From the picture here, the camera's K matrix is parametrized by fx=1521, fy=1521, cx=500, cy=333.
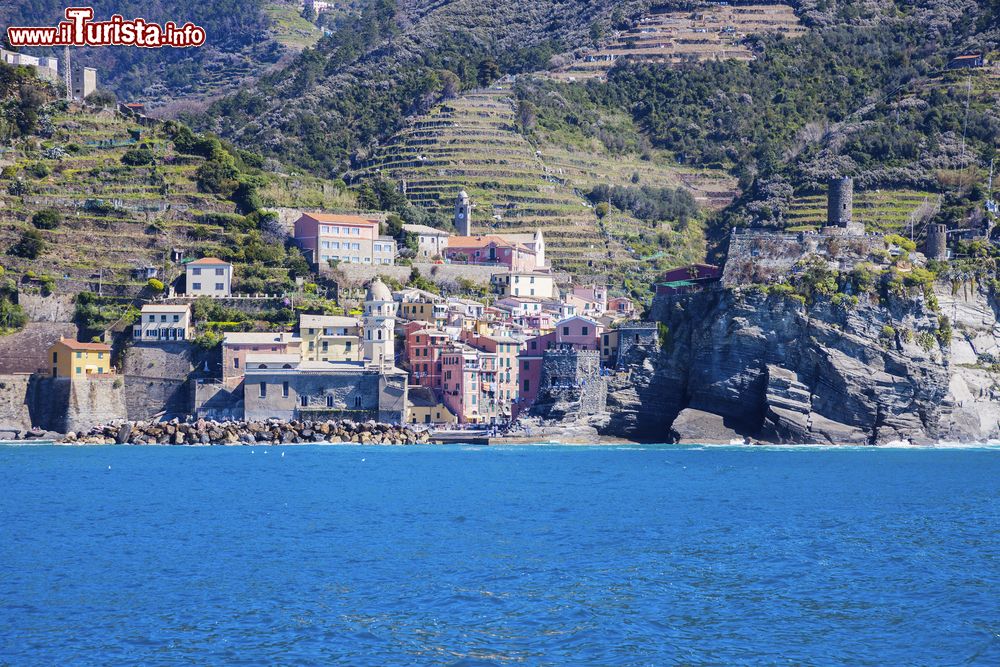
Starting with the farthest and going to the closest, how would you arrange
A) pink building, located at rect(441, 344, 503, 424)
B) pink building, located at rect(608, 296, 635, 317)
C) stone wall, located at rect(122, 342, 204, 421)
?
pink building, located at rect(608, 296, 635, 317) → pink building, located at rect(441, 344, 503, 424) → stone wall, located at rect(122, 342, 204, 421)

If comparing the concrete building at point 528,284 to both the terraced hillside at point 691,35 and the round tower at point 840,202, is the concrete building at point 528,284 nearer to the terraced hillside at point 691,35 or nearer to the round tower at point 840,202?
the round tower at point 840,202

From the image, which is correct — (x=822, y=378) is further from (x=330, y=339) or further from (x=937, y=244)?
(x=330, y=339)

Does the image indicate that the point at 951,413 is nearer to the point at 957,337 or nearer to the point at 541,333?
the point at 957,337

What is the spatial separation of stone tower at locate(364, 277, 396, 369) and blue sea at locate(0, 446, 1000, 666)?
27.1m

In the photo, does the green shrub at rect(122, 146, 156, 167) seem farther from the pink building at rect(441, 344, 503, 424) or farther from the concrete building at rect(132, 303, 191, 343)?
the pink building at rect(441, 344, 503, 424)

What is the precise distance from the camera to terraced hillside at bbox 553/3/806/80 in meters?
139

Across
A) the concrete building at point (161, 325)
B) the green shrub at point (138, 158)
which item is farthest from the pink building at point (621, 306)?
the green shrub at point (138, 158)

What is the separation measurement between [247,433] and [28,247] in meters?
18.4

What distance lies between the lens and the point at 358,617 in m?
26.0

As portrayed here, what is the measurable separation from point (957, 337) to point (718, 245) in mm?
35495

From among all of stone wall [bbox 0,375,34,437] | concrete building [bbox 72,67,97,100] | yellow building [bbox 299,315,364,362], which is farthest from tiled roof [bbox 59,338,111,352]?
concrete building [bbox 72,67,97,100]

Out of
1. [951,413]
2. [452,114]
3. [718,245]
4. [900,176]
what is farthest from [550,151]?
[951,413]

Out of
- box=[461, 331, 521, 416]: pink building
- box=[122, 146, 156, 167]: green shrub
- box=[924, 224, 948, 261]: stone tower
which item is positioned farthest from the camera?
box=[122, 146, 156, 167]: green shrub

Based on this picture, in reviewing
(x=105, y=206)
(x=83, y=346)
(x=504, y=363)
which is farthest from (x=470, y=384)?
(x=105, y=206)
